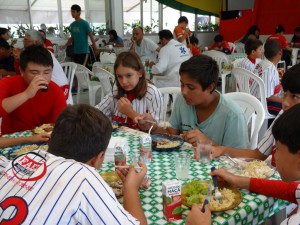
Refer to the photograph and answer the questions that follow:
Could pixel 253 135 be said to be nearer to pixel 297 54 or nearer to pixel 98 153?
pixel 98 153

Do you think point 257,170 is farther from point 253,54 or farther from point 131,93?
point 253,54

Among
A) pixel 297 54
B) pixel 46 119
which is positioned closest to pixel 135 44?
pixel 297 54

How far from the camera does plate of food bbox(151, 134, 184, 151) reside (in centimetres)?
189

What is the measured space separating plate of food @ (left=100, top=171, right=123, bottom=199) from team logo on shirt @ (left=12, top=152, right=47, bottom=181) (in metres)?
0.42

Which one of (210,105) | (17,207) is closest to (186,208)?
(17,207)

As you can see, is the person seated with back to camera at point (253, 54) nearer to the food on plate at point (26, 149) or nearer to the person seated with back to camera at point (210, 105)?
the person seated with back to camera at point (210, 105)

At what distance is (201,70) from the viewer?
79.3 inches

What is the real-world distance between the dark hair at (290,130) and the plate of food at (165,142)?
0.79 meters

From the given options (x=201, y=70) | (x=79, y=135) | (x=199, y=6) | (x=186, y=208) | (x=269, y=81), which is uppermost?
(x=199, y=6)

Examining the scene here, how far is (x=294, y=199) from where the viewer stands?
1332 millimetres

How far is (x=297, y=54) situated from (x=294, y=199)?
7.66m

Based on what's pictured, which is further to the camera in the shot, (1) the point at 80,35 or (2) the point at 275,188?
(1) the point at 80,35

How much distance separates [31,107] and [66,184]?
169cm

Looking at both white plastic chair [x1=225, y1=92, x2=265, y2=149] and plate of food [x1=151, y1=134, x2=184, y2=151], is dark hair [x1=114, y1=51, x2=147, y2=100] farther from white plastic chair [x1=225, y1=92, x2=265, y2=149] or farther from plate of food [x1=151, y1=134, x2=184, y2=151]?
white plastic chair [x1=225, y1=92, x2=265, y2=149]
